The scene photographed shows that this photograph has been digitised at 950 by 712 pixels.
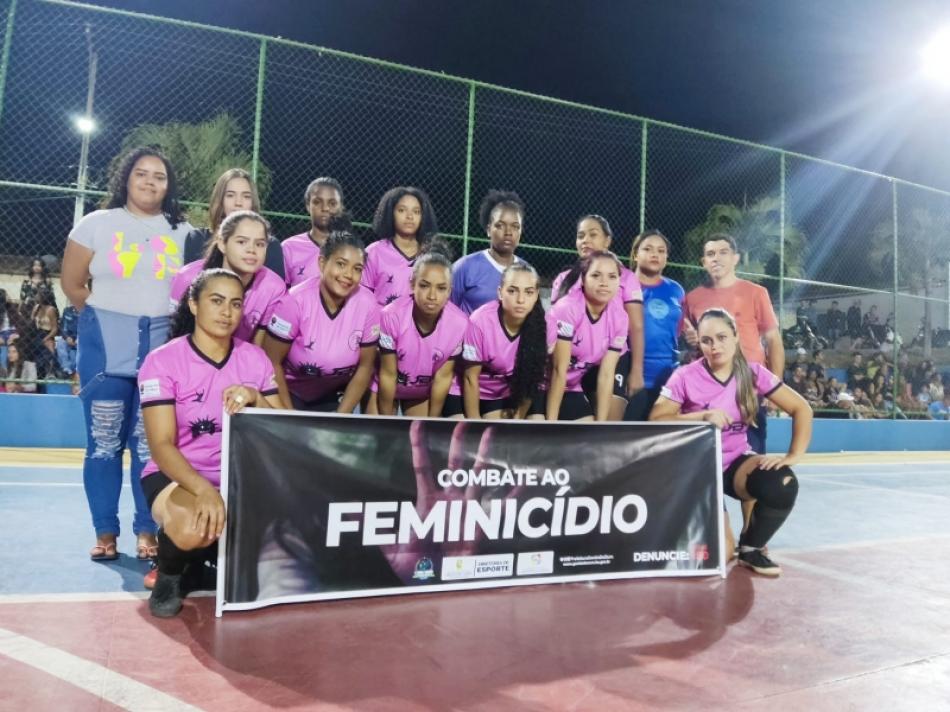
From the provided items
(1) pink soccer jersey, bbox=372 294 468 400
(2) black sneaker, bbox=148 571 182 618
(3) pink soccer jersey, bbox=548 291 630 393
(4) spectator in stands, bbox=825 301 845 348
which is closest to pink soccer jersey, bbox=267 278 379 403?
(1) pink soccer jersey, bbox=372 294 468 400

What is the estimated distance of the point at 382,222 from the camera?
4484mm

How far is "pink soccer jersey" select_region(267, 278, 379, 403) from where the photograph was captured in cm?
362

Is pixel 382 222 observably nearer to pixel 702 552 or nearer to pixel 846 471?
pixel 702 552

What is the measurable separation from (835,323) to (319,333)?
64.1ft

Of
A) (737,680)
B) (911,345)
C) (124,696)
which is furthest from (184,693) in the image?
(911,345)

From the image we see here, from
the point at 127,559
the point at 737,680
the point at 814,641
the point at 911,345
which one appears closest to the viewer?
the point at 737,680

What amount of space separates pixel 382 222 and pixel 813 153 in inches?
927

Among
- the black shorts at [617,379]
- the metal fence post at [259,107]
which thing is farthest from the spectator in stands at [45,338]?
the black shorts at [617,379]

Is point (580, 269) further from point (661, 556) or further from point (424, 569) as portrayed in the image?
point (424, 569)

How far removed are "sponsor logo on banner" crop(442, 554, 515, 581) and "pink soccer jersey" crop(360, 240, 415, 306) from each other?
1706 millimetres

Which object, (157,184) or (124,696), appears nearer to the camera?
(124,696)

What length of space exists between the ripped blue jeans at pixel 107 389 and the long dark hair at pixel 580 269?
7.72ft

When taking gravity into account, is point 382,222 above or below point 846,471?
above

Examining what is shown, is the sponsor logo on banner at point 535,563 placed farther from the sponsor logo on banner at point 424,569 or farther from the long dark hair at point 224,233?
the long dark hair at point 224,233
